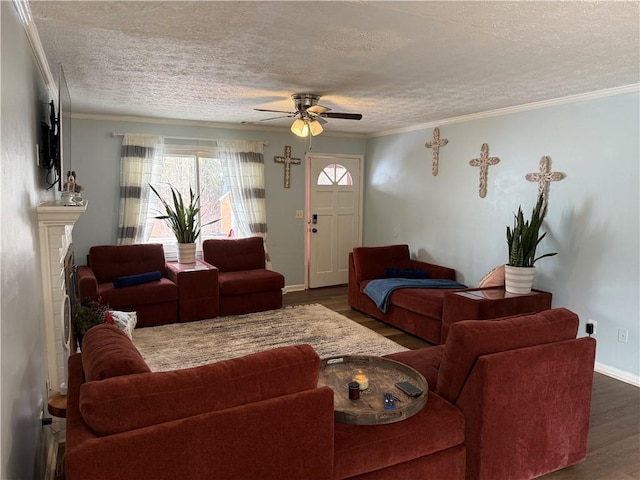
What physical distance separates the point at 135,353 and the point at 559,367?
6.47 ft

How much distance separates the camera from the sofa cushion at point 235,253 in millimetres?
5445

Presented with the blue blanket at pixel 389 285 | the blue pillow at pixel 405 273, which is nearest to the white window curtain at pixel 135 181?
the blue blanket at pixel 389 285

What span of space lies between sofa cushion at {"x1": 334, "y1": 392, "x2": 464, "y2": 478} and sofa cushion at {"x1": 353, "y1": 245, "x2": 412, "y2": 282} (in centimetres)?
327

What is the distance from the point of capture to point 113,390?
4.60ft

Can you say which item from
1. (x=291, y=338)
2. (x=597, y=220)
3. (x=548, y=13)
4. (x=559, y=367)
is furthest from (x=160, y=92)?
(x=597, y=220)

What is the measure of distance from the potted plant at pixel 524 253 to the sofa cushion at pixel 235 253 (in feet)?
10.0

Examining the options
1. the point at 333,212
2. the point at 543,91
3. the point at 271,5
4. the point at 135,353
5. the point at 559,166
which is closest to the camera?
the point at 135,353

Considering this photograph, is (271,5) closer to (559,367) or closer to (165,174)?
(559,367)

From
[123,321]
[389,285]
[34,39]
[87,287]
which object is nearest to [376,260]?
[389,285]

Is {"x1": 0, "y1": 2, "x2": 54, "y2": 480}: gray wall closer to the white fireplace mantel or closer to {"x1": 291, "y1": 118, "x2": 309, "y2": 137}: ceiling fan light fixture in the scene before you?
the white fireplace mantel

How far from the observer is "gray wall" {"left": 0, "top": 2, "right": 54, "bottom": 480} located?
1.52 m

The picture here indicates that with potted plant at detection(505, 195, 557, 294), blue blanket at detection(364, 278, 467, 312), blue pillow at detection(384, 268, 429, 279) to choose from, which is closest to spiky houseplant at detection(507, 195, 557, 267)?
potted plant at detection(505, 195, 557, 294)

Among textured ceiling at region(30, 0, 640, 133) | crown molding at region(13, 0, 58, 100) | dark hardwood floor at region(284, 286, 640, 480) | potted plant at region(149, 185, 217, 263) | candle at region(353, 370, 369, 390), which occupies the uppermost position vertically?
textured ceiling at region(30, 0, 640, 133)

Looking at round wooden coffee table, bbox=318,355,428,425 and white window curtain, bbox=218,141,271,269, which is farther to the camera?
white window curtain, bbox=218,141,271,269
